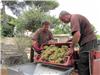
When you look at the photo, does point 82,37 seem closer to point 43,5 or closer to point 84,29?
point 84,29

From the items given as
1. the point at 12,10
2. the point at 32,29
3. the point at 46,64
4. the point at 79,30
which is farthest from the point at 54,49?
the point at 12,10

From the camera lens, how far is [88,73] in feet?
14.0

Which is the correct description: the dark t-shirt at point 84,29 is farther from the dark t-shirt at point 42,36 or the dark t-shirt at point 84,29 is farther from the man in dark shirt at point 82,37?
the dark t-shirt at point 42,36

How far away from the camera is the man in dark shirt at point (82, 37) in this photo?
4.27 meters

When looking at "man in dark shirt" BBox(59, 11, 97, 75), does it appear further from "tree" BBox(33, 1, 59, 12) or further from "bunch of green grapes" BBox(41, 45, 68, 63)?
"tree" BBox(33, 1, 59, 12)

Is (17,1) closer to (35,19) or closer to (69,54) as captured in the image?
(35,19)

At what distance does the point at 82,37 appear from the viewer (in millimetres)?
4516

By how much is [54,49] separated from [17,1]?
13155mm

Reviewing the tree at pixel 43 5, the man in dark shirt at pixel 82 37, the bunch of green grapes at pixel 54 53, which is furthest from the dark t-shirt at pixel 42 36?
the tree at pixel 43 5

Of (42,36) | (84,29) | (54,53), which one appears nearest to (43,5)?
(42,36)

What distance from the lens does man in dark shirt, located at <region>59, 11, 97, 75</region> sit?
14.0 feet

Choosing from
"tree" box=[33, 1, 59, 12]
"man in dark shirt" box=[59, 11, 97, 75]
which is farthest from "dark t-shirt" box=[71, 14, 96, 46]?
"tree" box=[33, 1, 59, 12]

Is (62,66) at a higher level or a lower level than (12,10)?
lower

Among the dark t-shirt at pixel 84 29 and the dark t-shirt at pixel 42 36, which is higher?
the dark t-shirt at pixel 84 29
